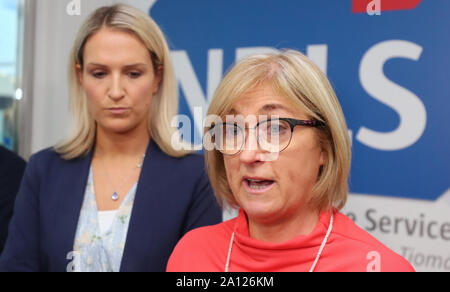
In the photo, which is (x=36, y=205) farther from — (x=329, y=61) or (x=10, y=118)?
(x=10, y=118)

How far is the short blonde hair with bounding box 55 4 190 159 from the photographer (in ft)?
5.34

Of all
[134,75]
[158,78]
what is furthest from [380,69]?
[134,75]

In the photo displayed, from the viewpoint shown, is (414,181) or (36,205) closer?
(36,205)

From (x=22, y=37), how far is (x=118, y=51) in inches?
94.2

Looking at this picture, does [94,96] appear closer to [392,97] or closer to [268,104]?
[268,104]

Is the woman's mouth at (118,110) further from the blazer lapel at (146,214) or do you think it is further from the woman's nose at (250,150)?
the woman's nose at (250,150)

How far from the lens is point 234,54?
8.43ft

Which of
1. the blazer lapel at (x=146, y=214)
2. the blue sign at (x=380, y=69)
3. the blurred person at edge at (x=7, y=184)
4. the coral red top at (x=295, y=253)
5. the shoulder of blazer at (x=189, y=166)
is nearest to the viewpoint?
the coral red top at (x=295, y=253)

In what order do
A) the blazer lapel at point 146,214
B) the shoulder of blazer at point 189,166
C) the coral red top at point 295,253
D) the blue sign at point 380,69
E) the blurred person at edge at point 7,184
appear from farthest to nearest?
the blurred person at edge at point 7,184 < the blue sign at point 380,69 < the shoulder of blazer at point 189,166 < the blazer lapel at point 146,214 < the coral red top at point 295,253

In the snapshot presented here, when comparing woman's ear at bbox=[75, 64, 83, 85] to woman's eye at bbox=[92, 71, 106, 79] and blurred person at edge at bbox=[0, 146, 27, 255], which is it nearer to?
woman's eye at bbox=[92, 71, 106, 79]

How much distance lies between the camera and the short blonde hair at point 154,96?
1.63 m

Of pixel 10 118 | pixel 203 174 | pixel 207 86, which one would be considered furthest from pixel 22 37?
pixel 203 174

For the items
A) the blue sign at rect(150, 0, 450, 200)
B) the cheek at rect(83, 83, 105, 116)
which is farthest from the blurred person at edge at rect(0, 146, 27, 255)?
the blue sign at rect(150, 0, 450, 200)

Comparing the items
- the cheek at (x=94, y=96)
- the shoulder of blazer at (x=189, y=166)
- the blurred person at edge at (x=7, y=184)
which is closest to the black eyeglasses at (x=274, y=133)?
→ the shoulder of blazer at (x=189, y=166)
